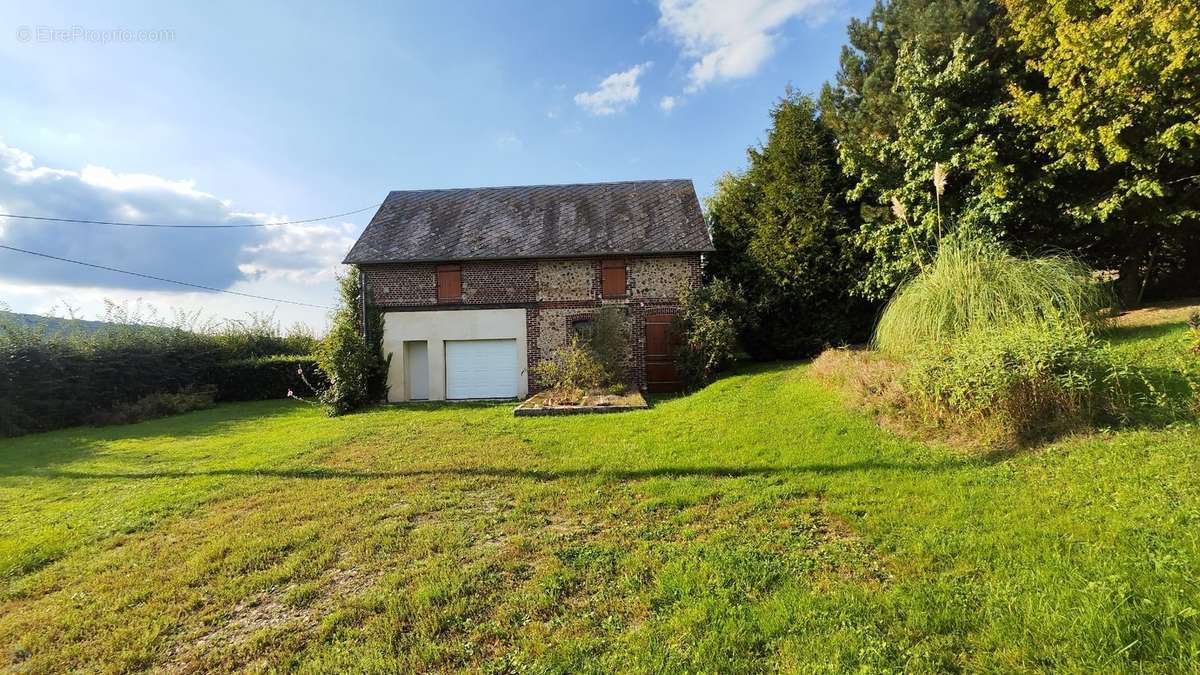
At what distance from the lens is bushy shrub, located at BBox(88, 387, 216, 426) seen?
44.0 feet

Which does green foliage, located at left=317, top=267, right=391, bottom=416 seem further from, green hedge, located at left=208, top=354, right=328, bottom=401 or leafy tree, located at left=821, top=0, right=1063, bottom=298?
leafy tree, located at left=821, top=0, right=1063, bottom=298

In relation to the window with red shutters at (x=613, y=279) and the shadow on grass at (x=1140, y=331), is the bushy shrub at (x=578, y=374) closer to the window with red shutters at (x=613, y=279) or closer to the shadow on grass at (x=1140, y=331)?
the window with red shutters at (x=613, y=279)

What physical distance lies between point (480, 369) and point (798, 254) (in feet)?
30.4

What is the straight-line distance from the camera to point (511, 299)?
1426 cm

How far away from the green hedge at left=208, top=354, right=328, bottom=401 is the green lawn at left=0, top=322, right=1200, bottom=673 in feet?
36.0

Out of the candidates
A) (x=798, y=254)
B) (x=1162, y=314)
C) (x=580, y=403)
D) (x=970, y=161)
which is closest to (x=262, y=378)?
(x=580, y=403)

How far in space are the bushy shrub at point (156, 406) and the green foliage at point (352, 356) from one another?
5.26m

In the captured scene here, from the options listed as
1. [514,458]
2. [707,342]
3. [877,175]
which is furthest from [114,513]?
[877,175]

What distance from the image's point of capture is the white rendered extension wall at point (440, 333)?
14227 millimetres

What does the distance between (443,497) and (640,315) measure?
9.68m

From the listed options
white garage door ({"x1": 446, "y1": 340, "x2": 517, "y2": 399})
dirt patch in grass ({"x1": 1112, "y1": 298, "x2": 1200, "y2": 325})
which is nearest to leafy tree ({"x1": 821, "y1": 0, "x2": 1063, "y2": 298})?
dirt patch in grass ({"x1": 1112, "y1": 298, "x2": 1200, "y2": 325})

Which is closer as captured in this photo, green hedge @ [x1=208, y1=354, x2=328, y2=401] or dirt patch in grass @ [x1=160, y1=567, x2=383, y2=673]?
dirt patch in grass @ [x1=160, y1=567, x2=383, y2=673]

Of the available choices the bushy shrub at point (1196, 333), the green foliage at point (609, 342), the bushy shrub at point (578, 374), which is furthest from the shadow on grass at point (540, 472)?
the green foliage at point (609, 342)

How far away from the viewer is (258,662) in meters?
2.57
